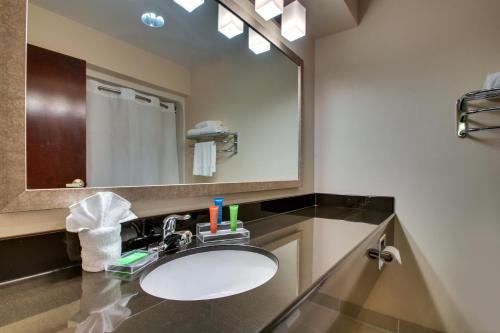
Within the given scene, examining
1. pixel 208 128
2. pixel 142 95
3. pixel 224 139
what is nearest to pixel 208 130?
pixel 208 128

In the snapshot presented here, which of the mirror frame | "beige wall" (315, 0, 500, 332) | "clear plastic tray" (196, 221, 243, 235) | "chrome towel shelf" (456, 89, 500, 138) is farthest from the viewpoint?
"beige wall" (315, 0, 500, 332)

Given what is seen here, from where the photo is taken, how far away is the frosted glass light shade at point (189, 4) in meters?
0.93

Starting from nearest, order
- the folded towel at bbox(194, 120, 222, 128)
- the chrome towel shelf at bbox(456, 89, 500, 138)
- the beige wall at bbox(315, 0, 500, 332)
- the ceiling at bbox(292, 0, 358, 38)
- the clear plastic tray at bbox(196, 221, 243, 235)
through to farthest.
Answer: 1. the clear plastic tray at bbox(196, 221, 243, 235)
2. the folded towel at bbox(194, 120, 222, 128)
3. the chrome towel shelf at bbox(456, 89, 500, 138)
4. the beige wall at bbox(315, 0, 500, 332)
5. the ceiling at bbox(292, 0, 358, 38)

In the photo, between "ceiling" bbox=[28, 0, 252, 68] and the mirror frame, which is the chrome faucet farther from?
"ceiling" bbox=[28, 0, 252, 68]

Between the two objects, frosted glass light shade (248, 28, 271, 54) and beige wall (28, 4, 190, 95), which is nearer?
beige wall (28, 4, 190, 95)

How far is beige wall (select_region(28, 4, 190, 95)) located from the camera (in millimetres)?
589

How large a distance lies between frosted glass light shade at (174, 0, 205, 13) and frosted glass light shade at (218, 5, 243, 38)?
0.12 metres

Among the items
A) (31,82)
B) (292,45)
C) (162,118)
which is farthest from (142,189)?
(292,45)

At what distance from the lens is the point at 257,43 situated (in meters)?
1.31

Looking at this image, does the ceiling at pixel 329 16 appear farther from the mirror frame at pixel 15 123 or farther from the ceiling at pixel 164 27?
the mirror frame at pixel 15 123

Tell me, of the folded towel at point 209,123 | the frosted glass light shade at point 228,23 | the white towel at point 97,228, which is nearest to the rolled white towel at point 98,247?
the white towel at point 97,228

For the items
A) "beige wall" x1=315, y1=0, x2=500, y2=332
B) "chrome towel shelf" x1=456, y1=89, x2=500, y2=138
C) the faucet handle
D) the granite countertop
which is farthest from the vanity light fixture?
"chrome towel shelf" x1=456, y1=89, x2=500, y2=138

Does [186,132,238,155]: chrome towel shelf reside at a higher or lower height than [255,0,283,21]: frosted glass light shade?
lower

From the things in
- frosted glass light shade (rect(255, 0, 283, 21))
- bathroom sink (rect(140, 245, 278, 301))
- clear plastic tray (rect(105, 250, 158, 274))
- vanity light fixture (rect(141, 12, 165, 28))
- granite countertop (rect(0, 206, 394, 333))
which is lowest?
bathroom sink (rect(140, 245, 278, 301))
